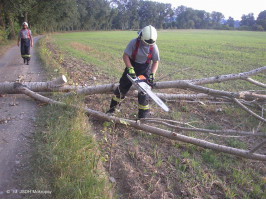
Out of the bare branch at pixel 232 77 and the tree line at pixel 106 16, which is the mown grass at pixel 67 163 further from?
the tree line at pixel 106 16

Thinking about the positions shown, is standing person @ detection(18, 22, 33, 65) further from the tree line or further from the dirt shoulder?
the tree line

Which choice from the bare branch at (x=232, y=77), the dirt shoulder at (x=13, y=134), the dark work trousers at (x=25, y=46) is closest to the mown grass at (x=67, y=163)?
the dirt shoulder at (x=13, y=134)

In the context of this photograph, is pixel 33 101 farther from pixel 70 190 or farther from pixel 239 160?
pixel 239 160

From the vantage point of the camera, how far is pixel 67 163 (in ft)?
7.48

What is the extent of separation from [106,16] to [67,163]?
73.4 metres

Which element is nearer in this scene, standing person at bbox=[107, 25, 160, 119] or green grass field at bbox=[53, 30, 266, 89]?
standing person at bbox=[107, 25, 160, 119]

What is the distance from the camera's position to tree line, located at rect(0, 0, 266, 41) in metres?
27.5

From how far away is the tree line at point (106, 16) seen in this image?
2748 cm

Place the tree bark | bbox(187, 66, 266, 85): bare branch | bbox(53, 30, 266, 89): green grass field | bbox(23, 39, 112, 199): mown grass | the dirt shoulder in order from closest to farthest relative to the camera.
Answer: bbox(23, 39, 112, 199): mown grass
the dirt shoulder
the tree bark
bbox(187, 66, 266, 85): bare branch
bbox(53, 30, 266, 89): green grass field

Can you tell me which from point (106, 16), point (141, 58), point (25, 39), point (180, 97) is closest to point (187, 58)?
point (180, 97)

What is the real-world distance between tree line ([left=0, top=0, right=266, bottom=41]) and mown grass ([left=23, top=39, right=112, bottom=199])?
19.0 metres

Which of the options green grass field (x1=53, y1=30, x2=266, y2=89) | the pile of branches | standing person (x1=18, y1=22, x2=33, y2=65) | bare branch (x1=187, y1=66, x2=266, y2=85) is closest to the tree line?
green grass field (x1=53, y1=30, x2=266, y2=89)

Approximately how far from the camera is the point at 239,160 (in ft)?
10.6

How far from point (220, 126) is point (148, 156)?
2.09 metres
